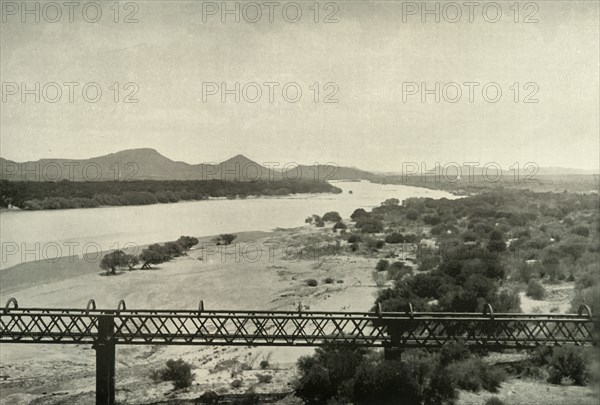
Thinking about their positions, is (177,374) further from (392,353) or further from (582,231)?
(582,231)

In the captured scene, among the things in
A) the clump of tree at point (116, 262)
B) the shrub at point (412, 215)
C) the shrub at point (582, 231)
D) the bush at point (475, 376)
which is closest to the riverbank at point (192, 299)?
the clump of tree at point (116, 262)

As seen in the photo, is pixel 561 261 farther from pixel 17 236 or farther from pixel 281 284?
pixel 17 236

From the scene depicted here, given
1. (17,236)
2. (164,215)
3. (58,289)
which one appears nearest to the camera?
(58,289)

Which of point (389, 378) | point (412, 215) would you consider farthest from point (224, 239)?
point (389, 378)

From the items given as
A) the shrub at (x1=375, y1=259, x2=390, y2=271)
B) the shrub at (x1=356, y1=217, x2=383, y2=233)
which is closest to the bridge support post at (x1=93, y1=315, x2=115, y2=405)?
the shrub at (x1=375, y1=259, x2=390, y2=271)

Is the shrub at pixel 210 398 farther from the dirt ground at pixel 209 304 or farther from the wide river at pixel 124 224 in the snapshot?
the wide river at pixel 124 224

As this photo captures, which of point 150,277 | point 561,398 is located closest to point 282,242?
point 150,277
